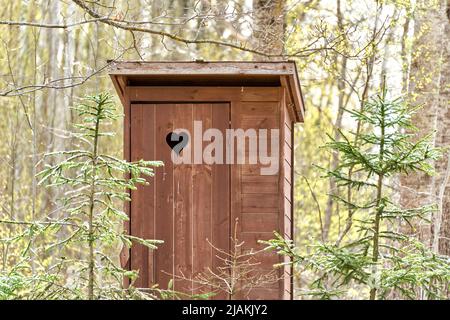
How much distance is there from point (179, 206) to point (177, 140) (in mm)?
561

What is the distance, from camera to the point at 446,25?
1472cm

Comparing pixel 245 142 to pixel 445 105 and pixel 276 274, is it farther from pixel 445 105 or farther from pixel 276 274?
pixel 445 105

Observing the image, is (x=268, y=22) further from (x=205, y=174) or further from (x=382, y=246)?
(x=382, y=246)

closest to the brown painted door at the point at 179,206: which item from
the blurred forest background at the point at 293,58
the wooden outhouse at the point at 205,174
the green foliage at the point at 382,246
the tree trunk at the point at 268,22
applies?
the wooden outhouse at the point at 205,174

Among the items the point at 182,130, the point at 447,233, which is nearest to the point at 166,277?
the point at 182,130

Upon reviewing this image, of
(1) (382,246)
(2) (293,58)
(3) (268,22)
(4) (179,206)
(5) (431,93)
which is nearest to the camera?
(1) (382,246)

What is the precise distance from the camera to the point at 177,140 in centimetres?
1036

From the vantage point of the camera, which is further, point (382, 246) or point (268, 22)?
point (268, 22)

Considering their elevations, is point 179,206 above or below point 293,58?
below

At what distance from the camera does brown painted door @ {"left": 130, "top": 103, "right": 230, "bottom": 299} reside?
33.6ft

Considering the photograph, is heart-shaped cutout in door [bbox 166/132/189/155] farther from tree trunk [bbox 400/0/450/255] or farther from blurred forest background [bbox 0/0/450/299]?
tree trunk [bbox 400/0/450/255]

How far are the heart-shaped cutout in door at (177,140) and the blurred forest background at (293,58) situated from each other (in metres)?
0.76

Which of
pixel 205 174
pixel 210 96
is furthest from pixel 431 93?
pixel 205 174

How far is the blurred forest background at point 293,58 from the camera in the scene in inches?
479
